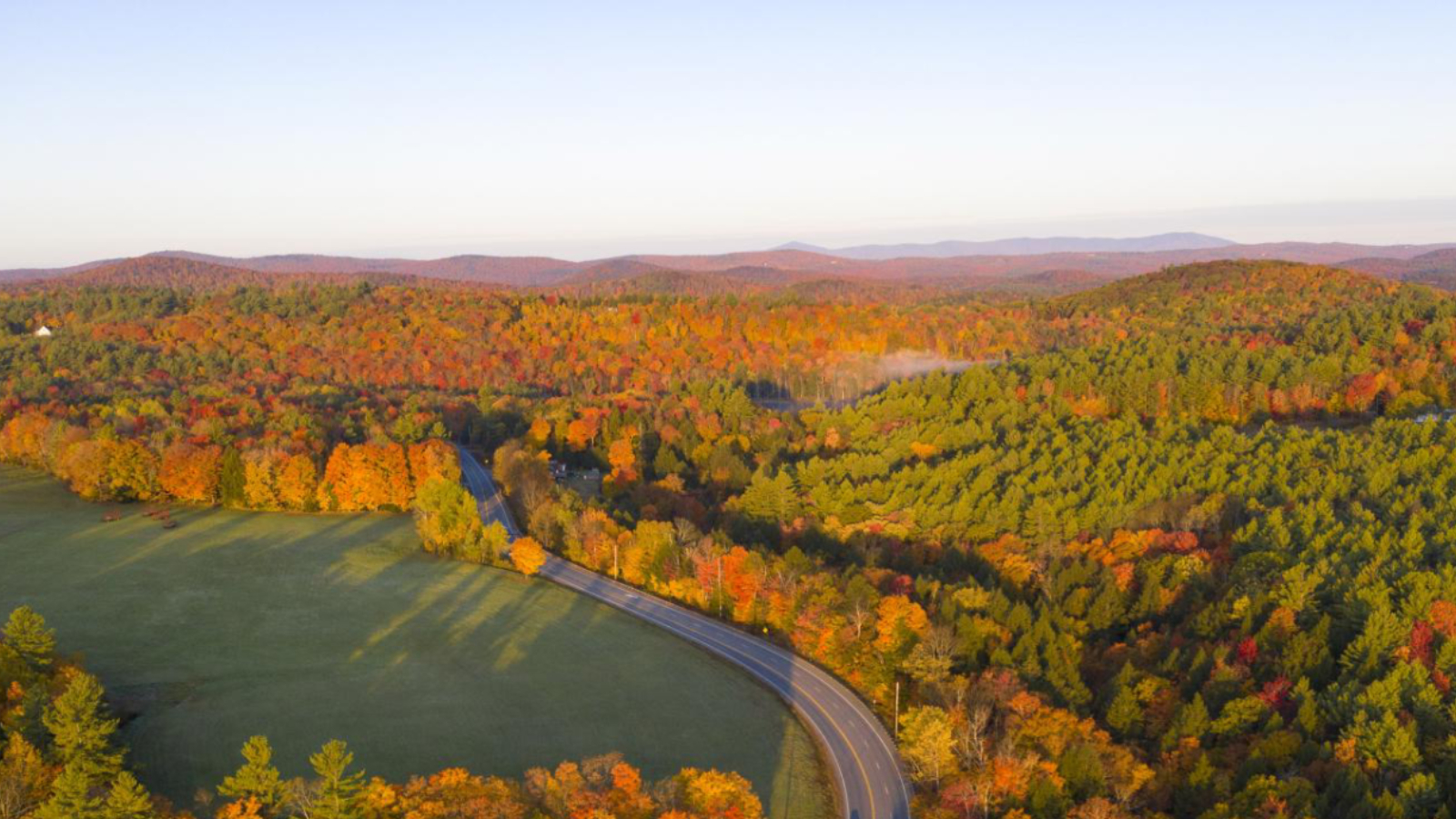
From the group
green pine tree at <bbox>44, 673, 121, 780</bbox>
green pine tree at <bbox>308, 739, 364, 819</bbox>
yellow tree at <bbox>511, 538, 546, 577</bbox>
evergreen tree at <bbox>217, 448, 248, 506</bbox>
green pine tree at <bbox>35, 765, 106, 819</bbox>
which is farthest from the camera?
evergreen tree at <bbox>217, 448, 248, 506</bbox>

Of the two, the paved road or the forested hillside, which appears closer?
the forested hillside

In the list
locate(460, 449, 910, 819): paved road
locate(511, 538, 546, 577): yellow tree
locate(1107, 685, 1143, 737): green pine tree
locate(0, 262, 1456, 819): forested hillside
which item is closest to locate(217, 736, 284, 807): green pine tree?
locate(460, 449, 910, 819): paved road

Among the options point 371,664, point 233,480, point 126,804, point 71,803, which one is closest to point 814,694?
point 371,664

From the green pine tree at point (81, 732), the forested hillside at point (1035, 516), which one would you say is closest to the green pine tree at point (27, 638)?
the green pine tree at point (81, 732)

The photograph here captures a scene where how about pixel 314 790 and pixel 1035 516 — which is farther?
pixel 1035 516

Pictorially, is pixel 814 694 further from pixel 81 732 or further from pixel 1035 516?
pixel 81 732

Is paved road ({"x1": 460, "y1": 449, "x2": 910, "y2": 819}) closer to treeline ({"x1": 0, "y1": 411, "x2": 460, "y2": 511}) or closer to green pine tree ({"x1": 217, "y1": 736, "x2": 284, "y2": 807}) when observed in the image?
green pine tree ({"x1": 217, "y1": 736, "x2": 284, "y2": 807})

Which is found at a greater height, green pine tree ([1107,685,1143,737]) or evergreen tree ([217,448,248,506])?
evergreen tree ([217,448,248,506])
